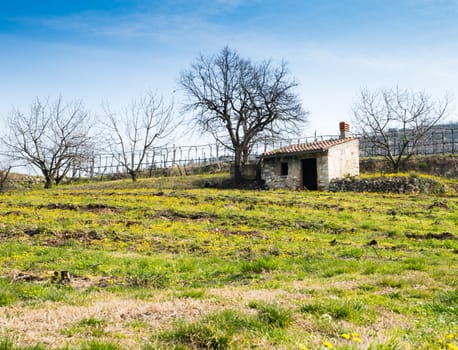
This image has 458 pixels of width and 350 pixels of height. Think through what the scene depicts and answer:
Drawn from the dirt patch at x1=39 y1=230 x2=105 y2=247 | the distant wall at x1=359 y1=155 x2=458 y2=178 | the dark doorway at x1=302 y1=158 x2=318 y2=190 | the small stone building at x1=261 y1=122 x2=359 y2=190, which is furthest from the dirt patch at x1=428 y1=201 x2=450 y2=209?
the distant wall at x1=359 y1=155 x2=458 y2=178

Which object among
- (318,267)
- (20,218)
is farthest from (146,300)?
(20,218)

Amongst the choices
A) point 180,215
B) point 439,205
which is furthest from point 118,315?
point 439,205

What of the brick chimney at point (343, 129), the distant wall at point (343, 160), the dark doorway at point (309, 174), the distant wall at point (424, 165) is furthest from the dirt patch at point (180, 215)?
the distant wall at point (424, 165)

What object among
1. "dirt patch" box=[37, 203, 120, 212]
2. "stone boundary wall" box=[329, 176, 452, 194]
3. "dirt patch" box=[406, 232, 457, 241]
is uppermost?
"stone boundary wall" box=[329, 176, 452, 194]

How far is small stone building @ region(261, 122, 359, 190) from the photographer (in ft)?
107

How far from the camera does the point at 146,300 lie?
255 inches

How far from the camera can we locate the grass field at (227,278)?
4.70 meters

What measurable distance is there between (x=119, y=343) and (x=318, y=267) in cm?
628

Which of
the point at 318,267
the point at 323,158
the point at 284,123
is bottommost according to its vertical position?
the point at 318,267

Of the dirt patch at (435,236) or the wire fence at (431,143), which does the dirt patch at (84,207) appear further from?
the wire fence at (431,143)

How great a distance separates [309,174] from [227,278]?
2646 centimetres

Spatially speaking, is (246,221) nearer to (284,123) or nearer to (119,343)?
(119,343)

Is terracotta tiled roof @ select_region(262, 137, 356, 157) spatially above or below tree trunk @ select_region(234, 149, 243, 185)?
above

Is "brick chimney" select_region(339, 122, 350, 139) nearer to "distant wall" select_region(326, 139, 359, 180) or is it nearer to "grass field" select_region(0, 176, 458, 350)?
"distant wall" select_region(326, 139, 359, 180)
